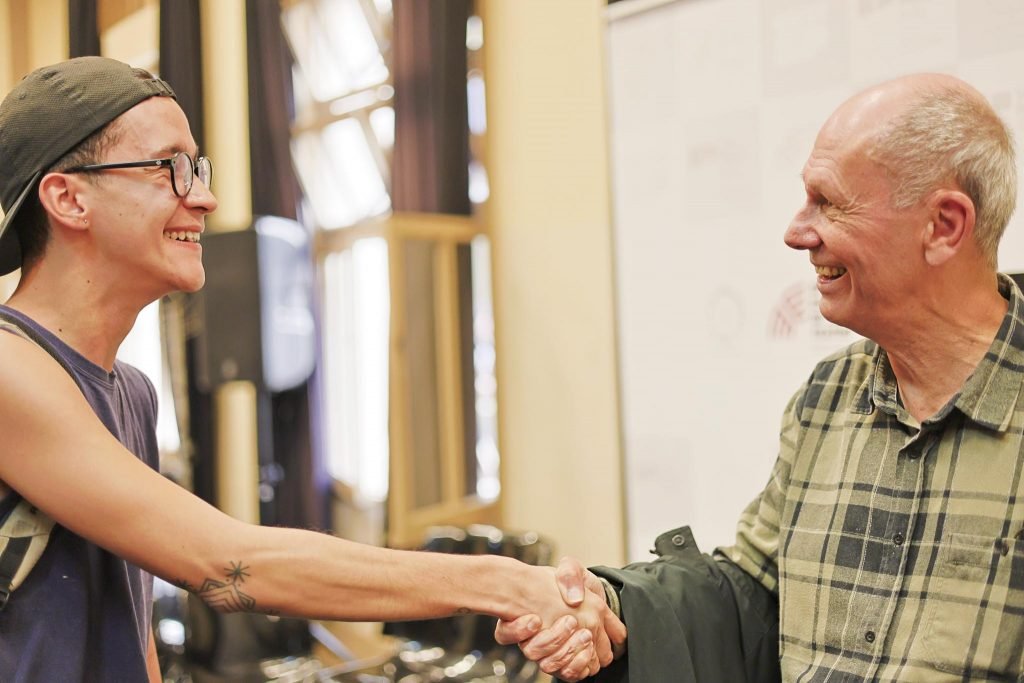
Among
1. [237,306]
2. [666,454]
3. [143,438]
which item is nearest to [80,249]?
[143,438]

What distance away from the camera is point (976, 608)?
161 cm

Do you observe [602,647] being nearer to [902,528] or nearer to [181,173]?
[902,528]

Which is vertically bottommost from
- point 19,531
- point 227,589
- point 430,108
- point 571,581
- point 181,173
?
point 571,581

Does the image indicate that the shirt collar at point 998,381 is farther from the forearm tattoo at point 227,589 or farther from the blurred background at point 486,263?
the forearm tattoo at point 227,589

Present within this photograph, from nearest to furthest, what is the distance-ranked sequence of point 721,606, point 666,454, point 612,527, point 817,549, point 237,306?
point 817,549 → point 721,606 → point 666,454 → point 612,527 → point 237,306

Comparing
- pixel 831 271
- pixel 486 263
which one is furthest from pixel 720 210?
pixel 831 271

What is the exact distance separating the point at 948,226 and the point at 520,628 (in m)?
1.05

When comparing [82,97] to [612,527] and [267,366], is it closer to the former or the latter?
[612,527]

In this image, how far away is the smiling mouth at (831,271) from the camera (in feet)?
5.92

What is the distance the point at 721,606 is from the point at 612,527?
6.70ft

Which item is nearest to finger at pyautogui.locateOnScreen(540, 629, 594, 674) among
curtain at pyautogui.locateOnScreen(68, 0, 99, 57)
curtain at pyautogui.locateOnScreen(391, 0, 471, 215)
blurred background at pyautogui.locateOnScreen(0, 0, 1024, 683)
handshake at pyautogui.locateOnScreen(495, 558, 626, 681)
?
handshake at pyautogui.locateOnScreen(495, 558, 626, 681)

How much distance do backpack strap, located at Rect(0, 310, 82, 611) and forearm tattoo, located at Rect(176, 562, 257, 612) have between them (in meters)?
0.22

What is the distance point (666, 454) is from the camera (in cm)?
366

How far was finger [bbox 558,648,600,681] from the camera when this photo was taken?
1884mm
